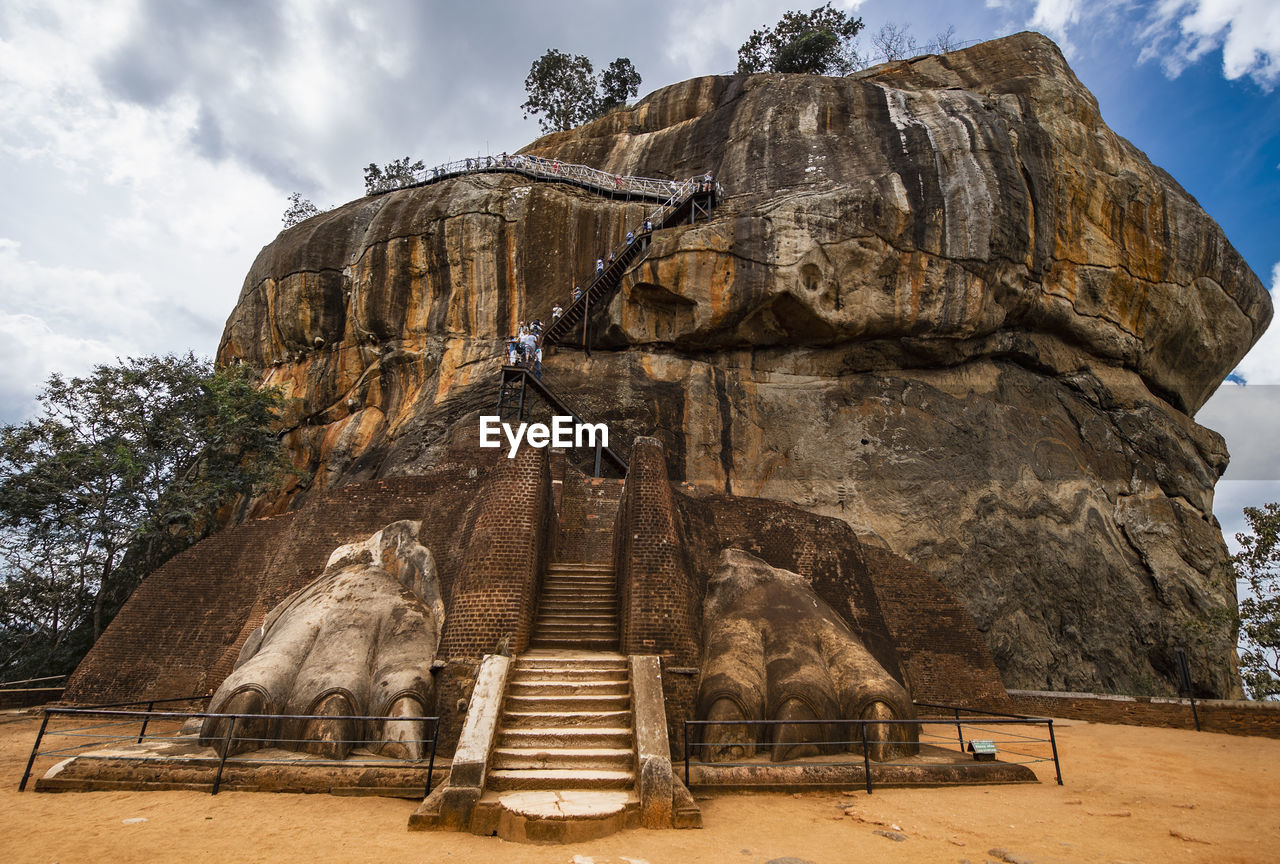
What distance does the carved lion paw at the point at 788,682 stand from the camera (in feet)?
26.1

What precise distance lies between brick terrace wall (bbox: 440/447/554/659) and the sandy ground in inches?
81.0

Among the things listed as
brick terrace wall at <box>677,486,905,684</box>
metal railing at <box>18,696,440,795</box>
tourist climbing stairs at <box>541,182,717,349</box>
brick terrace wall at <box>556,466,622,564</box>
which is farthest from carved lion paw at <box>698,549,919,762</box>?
tourist climbing stairs at <box>541,182,717,349</box>

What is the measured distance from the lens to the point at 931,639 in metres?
12.6

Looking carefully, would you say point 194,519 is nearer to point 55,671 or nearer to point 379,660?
point 55,671

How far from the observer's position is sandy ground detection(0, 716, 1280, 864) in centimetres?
501

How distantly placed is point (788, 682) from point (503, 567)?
3.60 m

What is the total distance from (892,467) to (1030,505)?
3.81 m

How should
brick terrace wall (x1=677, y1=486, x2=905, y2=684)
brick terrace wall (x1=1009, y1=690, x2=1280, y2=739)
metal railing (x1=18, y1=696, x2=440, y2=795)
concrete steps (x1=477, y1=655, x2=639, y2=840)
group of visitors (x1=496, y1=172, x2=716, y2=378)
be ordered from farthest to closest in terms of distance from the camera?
group of visitors (x1=496, y1=172, x2=716, y2=378) < brick terrace wall (x1=1009, y1=690, x2=1280, y2=739) < brick terrace wall (x1=677, y1=486, x2=905, y2=684) < metal railing (x1=18, y1=696, x2=440, y2=795) < concrete steps (x1=477, y1=655, x2=639, y2=840)

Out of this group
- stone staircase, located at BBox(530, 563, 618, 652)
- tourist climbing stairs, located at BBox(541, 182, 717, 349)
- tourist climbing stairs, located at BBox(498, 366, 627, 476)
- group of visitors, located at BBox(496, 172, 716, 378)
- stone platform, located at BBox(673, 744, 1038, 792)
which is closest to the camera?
stone platform, located at BBox(673, 744, 1038, 792)

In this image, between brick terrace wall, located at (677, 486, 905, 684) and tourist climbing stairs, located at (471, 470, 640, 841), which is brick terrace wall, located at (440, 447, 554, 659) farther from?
brick terrace wall, located at (677, 486, 905, 684)

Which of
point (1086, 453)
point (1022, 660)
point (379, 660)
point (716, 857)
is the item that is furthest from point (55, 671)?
point (1086, 453)

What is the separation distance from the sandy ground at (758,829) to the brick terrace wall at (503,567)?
2057 mm

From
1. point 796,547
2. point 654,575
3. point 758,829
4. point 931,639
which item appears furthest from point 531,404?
point 758,829

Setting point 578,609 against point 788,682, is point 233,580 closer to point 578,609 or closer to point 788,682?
point 578,609
